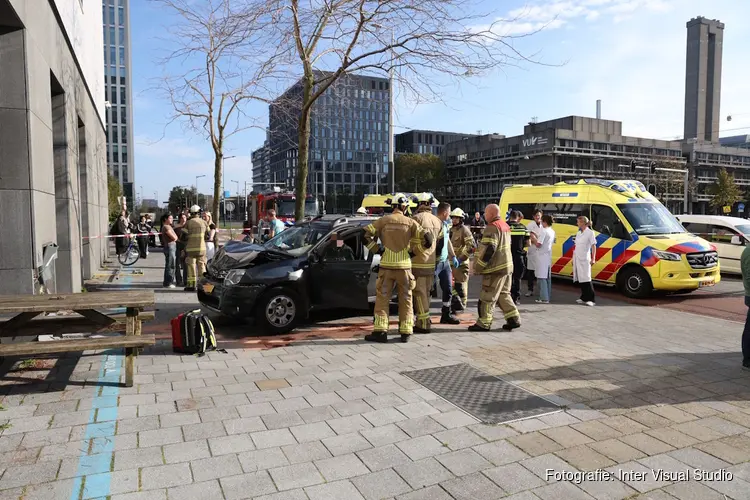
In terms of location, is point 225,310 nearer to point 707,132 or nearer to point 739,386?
point 739,386

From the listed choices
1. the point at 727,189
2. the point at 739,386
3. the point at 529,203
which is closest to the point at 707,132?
the point at 727,189

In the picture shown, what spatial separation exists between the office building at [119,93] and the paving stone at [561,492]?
81204 millimetres

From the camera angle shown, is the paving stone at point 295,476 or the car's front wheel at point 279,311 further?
the car's front wheel at point 279,311

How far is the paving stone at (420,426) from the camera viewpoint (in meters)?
4.07

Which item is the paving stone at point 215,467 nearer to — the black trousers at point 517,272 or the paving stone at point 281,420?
the paving stone at point 281,420

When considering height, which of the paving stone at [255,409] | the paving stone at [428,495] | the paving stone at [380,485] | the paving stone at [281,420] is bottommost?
the paving stone at [428,495]

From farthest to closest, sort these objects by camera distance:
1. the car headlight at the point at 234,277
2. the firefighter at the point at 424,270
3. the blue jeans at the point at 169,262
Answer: the blue jeans at the point at 169,262 → the firefighter at the point at 424,270 → the car headlight at the point at 234,277

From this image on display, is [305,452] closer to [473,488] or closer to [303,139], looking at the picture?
[473,488]

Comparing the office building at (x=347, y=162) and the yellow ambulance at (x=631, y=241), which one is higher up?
the office building at (x=347, y=162)

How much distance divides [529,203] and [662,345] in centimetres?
755

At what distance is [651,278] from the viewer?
10.9m

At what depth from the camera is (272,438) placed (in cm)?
393

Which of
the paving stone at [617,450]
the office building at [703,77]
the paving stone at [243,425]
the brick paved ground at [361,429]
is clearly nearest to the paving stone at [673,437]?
the brick paved ground at [361,429]

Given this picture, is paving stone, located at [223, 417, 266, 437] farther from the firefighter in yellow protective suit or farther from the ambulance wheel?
the ambulance wheel
